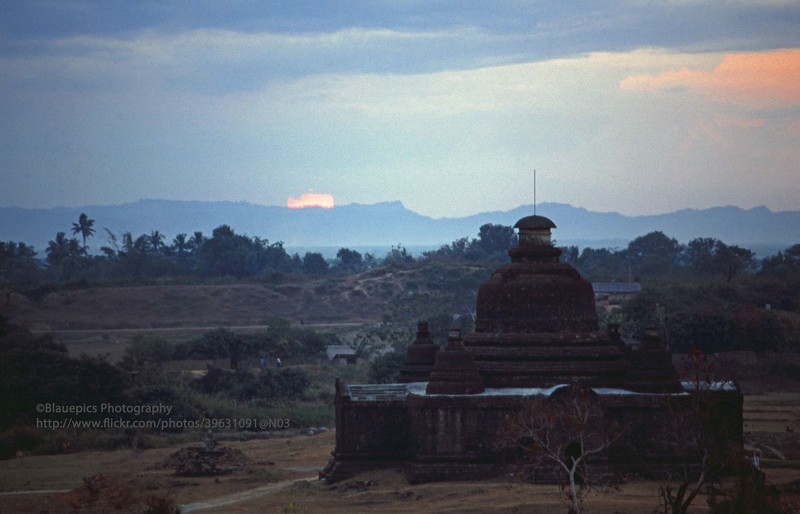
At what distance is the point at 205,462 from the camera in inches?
1486

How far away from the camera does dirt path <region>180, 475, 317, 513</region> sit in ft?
106

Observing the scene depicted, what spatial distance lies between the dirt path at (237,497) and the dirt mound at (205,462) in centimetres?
281

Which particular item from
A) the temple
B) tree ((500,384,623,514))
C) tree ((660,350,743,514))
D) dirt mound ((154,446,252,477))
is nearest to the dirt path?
the temple

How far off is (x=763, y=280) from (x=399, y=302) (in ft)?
90.0

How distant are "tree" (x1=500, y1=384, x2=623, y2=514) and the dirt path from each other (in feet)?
21.6

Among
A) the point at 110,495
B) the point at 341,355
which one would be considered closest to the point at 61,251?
the point at 341,355

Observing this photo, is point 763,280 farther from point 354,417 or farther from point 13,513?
point 13,513

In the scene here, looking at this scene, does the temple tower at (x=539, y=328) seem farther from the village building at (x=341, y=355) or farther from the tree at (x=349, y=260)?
the tree at (x=349, y=260)

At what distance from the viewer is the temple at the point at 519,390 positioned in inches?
1252

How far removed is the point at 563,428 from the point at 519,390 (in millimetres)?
1704

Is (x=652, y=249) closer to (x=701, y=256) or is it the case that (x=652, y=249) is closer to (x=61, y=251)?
(x=701, y=256)

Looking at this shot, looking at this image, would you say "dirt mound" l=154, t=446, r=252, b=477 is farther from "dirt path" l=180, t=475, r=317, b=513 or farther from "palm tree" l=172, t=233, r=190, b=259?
"palm tree" l=172, t=233, r=190, b=259

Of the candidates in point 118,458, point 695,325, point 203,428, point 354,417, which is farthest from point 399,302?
point 354,417

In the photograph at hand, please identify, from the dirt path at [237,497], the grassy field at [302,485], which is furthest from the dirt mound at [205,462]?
the dirt path at [237,497]
